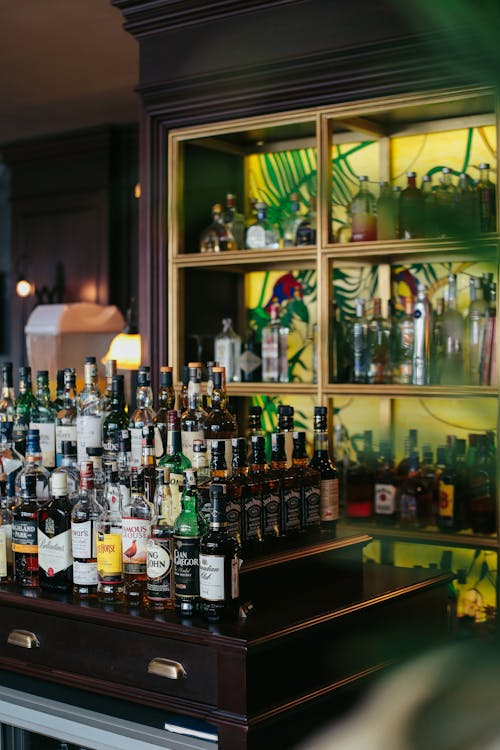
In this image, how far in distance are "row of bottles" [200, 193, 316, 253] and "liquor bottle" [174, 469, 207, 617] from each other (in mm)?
1905

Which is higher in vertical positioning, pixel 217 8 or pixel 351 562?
pixel 217 8

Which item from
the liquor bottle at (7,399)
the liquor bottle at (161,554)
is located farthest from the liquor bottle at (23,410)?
the liquor bottle at (161,554)

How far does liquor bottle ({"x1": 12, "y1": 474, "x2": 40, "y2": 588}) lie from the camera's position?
203cm

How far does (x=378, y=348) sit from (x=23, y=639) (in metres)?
1.74

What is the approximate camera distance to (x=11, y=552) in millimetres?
2141

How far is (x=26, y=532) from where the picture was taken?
2029mm

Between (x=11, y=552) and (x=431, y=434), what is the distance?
188 cm

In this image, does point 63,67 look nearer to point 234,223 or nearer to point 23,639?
point 234,223

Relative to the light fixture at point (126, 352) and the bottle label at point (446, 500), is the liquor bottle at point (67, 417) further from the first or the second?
the light fixture at point (126, 352)

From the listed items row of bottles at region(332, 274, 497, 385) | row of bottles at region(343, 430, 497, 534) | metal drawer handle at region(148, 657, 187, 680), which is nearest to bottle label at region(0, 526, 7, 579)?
metal drawer handle at region(148, 657, 187, 680)

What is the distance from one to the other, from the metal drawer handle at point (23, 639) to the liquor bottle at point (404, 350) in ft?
5.36

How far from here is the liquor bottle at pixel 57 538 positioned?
77.5 inches

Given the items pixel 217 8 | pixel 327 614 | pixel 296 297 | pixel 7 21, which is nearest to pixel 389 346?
pixel 296 297

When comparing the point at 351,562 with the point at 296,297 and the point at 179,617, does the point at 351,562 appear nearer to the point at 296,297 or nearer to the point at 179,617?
the point at 179,617
